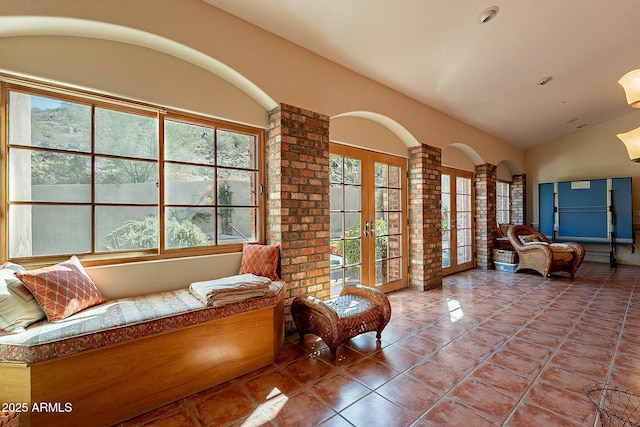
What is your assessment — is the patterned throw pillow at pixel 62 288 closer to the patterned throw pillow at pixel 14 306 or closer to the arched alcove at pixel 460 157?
the patterned throw pillow at pixel 14 306

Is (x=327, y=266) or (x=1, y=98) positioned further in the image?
(x=327, y=266)

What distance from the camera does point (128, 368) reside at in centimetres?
181

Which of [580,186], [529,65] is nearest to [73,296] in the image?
[529,65]

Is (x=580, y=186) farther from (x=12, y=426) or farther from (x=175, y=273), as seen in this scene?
(x=12, y=426)

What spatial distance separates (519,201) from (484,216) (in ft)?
8.57

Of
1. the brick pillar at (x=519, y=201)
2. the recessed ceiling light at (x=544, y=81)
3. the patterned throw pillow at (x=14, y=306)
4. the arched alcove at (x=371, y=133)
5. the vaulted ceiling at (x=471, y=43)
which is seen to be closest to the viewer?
the patterned throw pillow at (x=14, y=306)

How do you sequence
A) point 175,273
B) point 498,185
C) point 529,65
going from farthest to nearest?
point 498,185 < point 529,65 < point 175,273

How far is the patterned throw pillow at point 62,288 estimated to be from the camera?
176 cm

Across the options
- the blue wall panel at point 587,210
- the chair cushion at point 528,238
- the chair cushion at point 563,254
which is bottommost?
the chair cushion at point 563,254

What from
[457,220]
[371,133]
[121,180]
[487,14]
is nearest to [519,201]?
[457,220]

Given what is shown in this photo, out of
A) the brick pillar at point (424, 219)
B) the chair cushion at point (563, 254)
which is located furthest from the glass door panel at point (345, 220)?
the chair cushion at point (563, 254)

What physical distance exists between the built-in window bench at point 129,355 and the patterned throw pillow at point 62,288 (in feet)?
0.22

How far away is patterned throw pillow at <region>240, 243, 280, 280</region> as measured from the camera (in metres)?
2.81

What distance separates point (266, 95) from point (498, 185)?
282 inches
